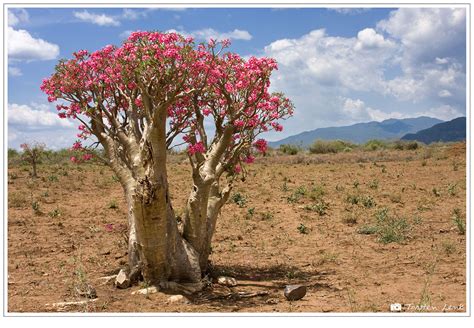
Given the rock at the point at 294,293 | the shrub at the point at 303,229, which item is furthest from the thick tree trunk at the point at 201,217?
the shrub at the point at 303,229

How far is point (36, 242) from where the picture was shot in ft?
44.3

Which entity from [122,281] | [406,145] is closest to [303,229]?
[122,281]

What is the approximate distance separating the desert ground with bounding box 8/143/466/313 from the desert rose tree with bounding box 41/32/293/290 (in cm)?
93

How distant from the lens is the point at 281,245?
13477mm

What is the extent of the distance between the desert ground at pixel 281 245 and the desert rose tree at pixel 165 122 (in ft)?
3.05

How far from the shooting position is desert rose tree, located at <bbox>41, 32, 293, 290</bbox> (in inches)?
313

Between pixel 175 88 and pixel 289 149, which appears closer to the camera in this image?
pixel 175 88

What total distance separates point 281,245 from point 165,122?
6.65 metres

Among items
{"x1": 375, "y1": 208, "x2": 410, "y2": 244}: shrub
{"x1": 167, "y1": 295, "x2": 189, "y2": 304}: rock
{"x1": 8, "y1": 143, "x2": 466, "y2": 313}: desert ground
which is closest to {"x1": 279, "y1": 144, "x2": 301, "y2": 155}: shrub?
{"x1": 8, "y1": 143, "x2": 466, "y2": 313}: desert ground

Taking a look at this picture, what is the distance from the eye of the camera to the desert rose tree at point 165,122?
26.1 ft

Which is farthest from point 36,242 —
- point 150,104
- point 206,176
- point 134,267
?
point 150,104

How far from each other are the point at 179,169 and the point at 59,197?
10.4 metres

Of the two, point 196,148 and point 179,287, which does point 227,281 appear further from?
point 196,148

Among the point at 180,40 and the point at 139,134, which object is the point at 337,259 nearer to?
the point at 139,134
